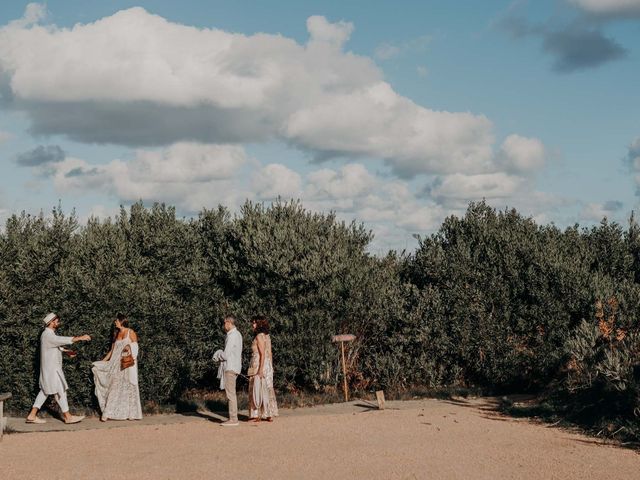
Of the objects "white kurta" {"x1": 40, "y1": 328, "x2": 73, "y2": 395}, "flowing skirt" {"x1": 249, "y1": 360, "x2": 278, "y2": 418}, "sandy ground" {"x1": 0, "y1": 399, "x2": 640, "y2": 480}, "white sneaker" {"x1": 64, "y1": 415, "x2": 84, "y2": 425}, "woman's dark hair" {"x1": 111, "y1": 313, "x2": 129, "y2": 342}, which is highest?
"woman's dark hair" {"x1": 111, "y1": 313, "x2": 129, "y2": 342}

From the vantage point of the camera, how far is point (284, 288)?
17859 millimetres

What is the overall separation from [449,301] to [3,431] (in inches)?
421

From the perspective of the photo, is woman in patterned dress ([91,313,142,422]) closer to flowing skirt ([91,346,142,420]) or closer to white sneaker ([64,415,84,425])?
flowing skirt ([91,346,142,420])

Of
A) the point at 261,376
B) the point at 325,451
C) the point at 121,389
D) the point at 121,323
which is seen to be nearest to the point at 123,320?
the point at 121,323

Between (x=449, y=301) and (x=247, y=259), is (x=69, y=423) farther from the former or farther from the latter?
(x=449, y=301)

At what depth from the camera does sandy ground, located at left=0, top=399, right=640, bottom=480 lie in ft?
35.4

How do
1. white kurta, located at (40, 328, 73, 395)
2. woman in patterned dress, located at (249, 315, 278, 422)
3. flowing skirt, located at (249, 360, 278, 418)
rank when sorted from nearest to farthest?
woman in patterned dress, located at (249, 315, 278, 422), flowing skirt, located at (249, 360, 278, 418), white kurta, located at (40, 328, 73, 395)

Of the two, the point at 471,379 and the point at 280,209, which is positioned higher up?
the point at 280,209

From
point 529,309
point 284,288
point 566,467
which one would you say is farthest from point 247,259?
point 566,467

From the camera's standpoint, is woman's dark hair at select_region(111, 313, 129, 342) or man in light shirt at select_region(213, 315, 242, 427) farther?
woman's dark hair at select_region(111, 313, 129, 342)

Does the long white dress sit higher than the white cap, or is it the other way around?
the white cap

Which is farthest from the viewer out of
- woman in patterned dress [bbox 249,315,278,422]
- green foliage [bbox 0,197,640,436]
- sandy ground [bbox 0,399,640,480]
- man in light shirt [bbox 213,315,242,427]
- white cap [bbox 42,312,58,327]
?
green foliage [bbox 0,197,640,436]

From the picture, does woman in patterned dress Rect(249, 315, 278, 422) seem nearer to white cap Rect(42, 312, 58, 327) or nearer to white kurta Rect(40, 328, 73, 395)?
white kurta Rect(40, 328, 73, 395)

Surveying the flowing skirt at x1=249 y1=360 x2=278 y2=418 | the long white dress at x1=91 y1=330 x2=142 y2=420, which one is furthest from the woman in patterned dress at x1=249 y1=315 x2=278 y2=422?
the long white dress at x1=91 y1=330 x2=142 y2=420
